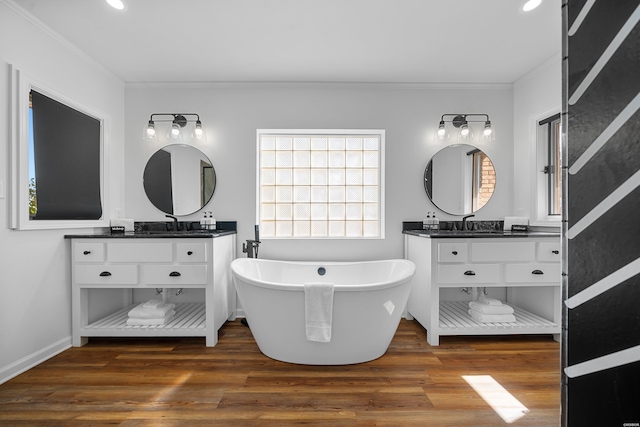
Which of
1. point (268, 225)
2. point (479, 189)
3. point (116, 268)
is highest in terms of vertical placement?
point (479, 189)

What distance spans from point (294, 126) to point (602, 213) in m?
2.80

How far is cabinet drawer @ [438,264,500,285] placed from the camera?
2.61 meters

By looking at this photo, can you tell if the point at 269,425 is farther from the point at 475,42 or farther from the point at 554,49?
the point at 554,49

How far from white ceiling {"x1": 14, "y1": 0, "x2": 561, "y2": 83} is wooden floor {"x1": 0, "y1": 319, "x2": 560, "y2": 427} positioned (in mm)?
2333

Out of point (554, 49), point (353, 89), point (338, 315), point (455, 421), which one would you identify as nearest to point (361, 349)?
point (338, 315)

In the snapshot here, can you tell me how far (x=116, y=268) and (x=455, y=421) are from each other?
248cm

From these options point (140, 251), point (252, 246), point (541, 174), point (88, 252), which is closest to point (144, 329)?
point (140, 251)

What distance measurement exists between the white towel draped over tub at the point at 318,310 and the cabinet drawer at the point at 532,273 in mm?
1490

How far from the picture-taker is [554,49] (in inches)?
106

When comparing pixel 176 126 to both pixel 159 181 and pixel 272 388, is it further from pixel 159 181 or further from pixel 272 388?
pixel 272 388

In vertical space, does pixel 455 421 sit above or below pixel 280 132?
below

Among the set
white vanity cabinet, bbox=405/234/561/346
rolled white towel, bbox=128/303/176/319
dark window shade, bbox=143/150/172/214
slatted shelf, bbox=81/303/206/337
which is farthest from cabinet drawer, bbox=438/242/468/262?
dark window shade, bbox=143/150/172/214

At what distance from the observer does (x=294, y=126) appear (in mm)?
3301

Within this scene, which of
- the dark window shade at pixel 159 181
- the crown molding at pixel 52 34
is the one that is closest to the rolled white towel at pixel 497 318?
the dark window shade at pixel 159 181
